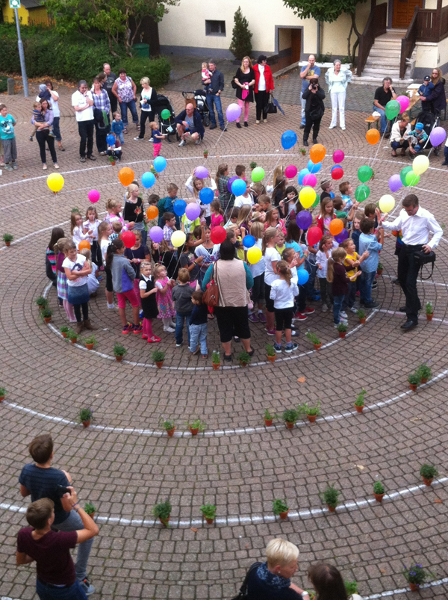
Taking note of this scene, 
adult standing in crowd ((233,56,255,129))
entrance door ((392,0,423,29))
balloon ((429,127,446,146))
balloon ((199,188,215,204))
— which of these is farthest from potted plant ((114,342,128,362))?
entrance door ((392,0,423,29))

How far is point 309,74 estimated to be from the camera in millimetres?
20578

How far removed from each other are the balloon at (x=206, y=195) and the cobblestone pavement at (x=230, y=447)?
231cm

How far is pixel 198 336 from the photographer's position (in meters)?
10.7

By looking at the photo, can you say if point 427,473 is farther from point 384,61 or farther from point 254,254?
point 384,61

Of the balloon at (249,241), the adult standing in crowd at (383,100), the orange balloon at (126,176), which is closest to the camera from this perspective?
the balloon at (249,241)

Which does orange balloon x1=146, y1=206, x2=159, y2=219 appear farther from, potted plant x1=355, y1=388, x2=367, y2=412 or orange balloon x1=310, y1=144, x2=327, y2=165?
potted plant x1=355, y1=388, x2=367, y2=412

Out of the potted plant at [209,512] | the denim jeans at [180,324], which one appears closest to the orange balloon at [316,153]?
the denim jeans at [180,324]

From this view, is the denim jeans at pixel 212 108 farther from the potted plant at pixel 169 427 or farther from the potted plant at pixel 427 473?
the potted plant at pixel 427 473

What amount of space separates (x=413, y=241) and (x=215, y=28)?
20463 mm

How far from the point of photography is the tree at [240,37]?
2697 centimetres

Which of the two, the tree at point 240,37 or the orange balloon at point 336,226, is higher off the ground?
the tree at point 240,37

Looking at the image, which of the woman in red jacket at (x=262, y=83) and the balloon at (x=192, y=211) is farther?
the woman in red jacket at (x=262, y=83)

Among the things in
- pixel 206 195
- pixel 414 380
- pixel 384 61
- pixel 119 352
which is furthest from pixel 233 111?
pixel 384 61

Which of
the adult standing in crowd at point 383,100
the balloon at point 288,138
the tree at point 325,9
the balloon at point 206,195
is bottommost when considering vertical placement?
the balloon at point 206,195
